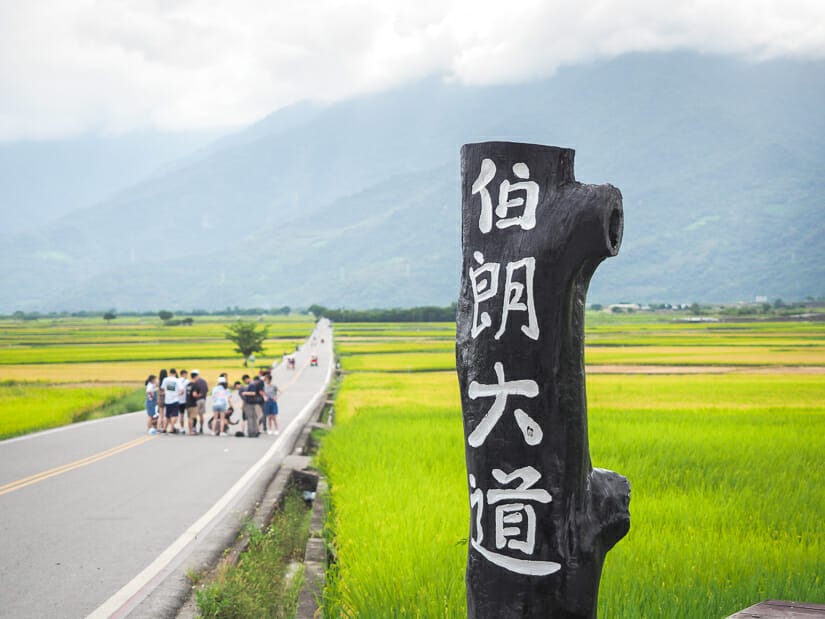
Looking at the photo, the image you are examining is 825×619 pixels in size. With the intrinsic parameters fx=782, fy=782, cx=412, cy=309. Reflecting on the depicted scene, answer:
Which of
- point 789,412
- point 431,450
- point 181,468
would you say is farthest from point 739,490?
point 789,412

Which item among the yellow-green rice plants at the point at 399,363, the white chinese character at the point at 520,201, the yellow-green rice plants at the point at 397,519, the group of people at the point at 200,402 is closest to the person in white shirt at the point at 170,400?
the group of people at the point at 200,402

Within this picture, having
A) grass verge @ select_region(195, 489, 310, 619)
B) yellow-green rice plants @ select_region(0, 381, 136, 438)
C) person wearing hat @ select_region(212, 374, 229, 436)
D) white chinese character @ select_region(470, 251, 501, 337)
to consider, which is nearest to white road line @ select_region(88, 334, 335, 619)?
grass verge @ select_region(195, 489, 310, 619)

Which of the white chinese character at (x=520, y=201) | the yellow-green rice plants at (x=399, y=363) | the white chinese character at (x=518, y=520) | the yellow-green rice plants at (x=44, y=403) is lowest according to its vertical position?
the yellow-green rice plants at (x=399, y=363)

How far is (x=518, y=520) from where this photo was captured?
2.90m

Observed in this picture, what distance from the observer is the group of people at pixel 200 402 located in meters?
16.3

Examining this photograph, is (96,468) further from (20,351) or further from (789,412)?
(20,351)

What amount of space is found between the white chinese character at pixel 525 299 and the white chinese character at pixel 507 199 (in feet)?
0.49

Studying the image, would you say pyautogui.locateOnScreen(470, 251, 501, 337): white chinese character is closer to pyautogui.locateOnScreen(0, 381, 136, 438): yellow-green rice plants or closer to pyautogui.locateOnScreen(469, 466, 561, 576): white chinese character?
pyautogui.locateOnScreen(469, 466, 561, 576): white chinese character

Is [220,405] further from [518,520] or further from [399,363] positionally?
[399,363]

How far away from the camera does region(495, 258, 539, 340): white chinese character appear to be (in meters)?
2.90

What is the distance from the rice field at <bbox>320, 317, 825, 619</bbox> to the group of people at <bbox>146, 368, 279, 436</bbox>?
1.78 m

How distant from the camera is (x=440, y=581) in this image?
4715 millimetres

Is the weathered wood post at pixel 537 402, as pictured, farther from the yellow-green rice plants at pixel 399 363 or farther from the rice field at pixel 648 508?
the yellow-green rice plants at pixel 399 363

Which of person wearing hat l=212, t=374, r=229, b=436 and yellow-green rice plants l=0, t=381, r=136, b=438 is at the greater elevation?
person wearing hat l=212, t=374, r=229, b=436
